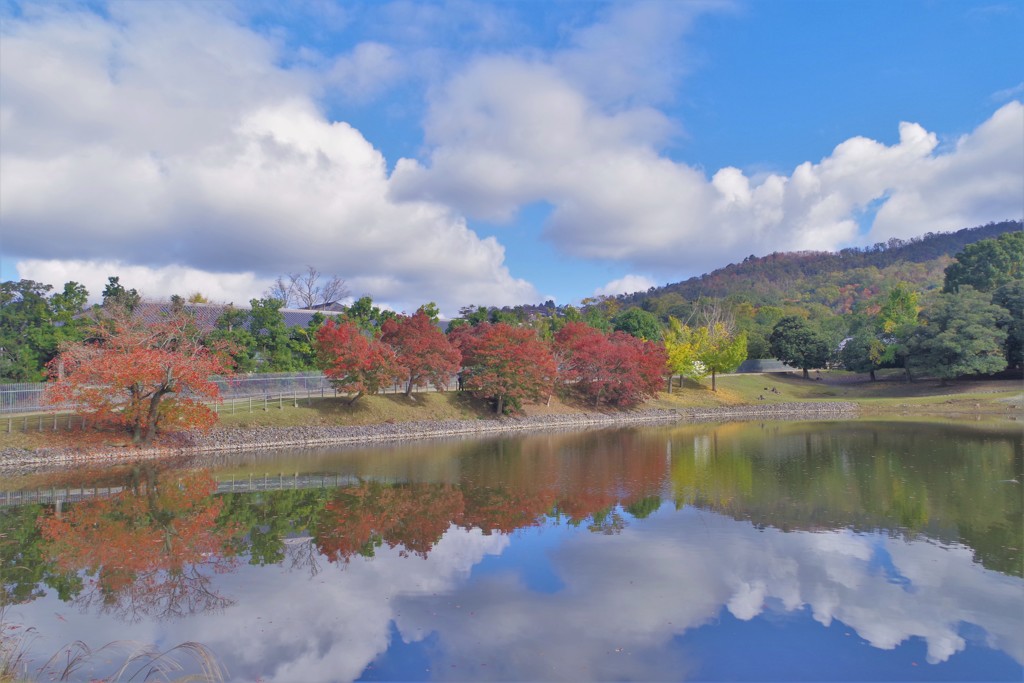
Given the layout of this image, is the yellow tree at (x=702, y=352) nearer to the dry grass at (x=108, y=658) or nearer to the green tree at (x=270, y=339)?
the green tree at (x=270, y=339)

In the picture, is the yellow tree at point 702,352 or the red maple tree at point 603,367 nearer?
the red maple tree at point 603,367

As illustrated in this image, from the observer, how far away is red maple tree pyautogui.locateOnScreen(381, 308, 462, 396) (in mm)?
37281

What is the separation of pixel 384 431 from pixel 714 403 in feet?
93.9

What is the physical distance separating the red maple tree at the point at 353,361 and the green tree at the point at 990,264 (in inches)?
2412

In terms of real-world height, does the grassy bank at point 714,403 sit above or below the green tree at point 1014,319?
below

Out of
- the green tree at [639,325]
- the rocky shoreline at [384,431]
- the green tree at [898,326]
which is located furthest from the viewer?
the green tree at [639,325]

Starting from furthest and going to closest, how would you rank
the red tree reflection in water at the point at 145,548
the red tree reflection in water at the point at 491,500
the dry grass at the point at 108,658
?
1. the red tree reflection in water at the point at 491,500
2. the red tree reflection in water at the point at 145,548
3. the dry grass at the point at 108,658

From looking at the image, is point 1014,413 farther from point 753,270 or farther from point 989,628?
point 753,270

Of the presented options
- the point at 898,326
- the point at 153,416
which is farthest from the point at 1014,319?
the point at 153,416

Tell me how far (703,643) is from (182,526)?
11938 millimetres

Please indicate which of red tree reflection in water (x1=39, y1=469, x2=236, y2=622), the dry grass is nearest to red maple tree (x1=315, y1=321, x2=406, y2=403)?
red tree reflection in water (x1=39, y1=469, x2=236, y2=622)

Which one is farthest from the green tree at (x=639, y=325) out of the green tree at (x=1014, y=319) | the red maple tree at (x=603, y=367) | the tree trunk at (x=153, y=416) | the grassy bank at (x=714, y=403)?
the tree trunk at (x=153, y=416)

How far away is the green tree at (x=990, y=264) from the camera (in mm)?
66562

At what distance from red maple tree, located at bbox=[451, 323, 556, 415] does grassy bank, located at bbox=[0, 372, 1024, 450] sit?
155 cm
